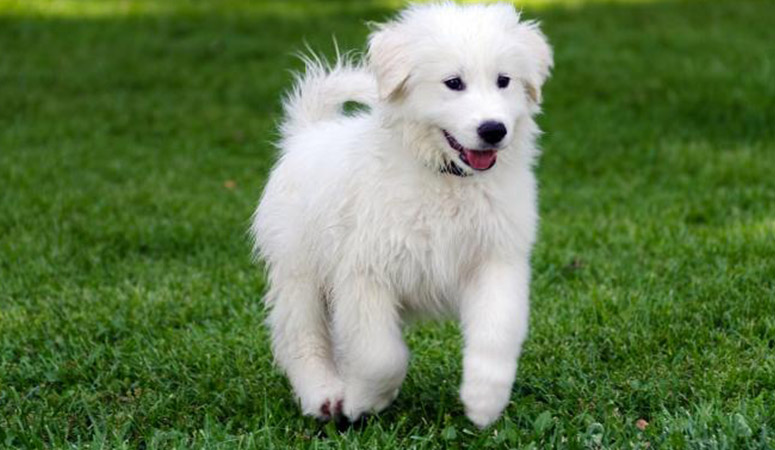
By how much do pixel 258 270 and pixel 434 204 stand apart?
263cm

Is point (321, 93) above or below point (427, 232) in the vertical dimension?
above

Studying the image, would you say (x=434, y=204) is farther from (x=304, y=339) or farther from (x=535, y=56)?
(x=304, y=339)

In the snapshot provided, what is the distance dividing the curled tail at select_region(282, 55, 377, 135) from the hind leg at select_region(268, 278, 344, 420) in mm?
696

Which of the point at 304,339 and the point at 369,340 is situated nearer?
the point at 369,340

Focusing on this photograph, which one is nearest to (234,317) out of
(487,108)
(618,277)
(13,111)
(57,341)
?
(57,341)

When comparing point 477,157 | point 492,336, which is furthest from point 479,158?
point 492,336

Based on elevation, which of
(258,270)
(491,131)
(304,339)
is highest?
(491,131)

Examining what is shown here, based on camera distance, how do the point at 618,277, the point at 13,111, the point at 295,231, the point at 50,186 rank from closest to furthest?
the point at 295,231
the point at 618,277
the point at 50,186
the point at 13,111

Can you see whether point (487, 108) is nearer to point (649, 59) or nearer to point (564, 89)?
point (564, 89)

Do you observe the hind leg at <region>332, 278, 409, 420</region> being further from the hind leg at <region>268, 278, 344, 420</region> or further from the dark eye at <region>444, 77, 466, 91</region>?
the dark eye at <region>444, 77, 466, 91</region>

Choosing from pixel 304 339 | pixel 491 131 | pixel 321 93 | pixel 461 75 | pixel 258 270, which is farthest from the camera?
pixel 258 270

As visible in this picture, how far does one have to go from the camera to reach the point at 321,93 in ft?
16.9

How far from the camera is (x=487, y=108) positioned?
4133 millimetres

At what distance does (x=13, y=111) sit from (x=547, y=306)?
678 centimetres
